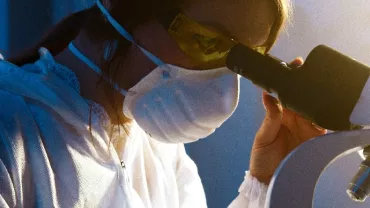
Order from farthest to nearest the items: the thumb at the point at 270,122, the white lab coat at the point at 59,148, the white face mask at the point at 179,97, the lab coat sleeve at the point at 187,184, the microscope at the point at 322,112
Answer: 1. the lab coat sleeve at the point at 187,184
2. the thumb at the point at 270,122
3. the white face mask at the point at 179,97
4. the white lab coat at the point at 59,148
5. the microscope at the point at 322,112

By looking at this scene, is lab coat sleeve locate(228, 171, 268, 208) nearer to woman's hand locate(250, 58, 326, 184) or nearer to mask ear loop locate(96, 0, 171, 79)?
woman's hand locate(250, 58, 326, 184)

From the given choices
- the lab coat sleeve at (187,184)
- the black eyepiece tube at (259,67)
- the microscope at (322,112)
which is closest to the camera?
the microscope at (322,112)

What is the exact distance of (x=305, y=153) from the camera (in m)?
0.41

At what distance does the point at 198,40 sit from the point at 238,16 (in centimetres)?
8

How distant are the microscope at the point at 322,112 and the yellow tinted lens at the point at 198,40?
179mm

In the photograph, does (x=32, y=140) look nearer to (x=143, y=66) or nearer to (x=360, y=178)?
(x=143, y=66)

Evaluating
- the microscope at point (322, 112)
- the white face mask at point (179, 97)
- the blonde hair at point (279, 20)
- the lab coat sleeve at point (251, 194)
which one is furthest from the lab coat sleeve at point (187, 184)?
the microscope at point (322, 112)

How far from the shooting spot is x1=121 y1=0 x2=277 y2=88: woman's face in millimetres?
716

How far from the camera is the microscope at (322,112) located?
0.40 meters

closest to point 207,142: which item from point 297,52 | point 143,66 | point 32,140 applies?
point 297,52

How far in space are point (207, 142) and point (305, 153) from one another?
1182 millimetres

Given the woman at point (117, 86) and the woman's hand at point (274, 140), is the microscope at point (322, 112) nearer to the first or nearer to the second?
the woman at point (117, 86)

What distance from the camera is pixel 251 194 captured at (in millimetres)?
889

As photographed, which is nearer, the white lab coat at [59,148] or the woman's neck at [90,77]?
the white lab coat at [59,148]
